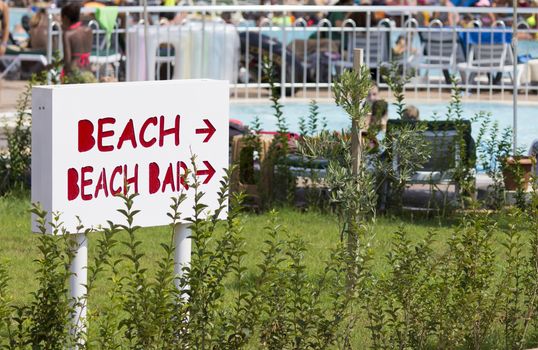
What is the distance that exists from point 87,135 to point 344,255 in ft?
3.72

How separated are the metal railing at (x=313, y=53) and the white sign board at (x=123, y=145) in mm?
9422

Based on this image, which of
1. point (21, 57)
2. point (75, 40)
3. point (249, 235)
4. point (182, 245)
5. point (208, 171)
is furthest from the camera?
point (21, 57)

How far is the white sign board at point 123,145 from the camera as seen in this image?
5250 millimetres

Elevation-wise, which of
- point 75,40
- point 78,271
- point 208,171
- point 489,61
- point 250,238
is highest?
point 75,40

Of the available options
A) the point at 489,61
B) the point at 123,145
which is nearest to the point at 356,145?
the point at 123,145

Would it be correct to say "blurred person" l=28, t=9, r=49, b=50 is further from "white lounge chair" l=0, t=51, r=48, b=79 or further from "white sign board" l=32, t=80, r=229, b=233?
"white sign board" l=32, t=80, r=229, b=233

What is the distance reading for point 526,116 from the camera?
16.7 metres

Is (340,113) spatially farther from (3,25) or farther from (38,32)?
(38,32)

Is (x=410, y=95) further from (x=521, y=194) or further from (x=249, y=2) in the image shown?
(x=249, y=2)

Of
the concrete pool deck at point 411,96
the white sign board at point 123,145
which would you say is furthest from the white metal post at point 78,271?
the concrete pool deck at point 411,96

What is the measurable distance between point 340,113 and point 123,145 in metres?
12.0

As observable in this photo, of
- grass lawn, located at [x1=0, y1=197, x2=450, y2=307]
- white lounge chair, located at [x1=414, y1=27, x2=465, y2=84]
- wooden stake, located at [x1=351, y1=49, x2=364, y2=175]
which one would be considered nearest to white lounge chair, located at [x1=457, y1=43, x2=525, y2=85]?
white lounge chair, located at [x1=414, y1=27, x2=465, y2=84]

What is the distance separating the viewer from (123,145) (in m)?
5.43

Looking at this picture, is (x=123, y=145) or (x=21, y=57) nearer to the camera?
(x=123, y=145)
